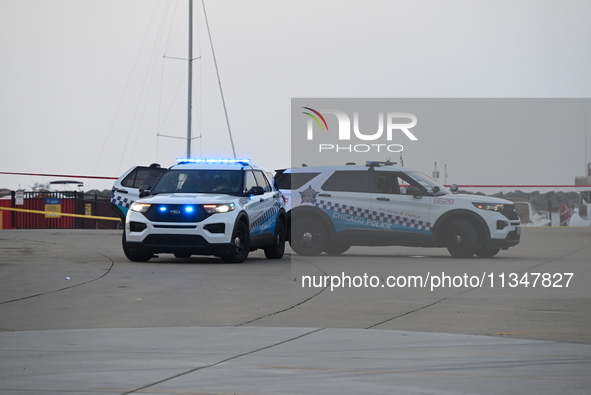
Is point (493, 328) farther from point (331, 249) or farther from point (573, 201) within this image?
point (573, 201)

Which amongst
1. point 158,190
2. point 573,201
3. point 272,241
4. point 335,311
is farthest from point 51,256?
point 573,201

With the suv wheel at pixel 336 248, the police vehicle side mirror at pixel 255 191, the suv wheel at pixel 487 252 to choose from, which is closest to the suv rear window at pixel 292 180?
the suv wheel at pixel 336 248

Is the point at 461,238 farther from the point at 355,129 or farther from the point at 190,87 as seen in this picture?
the point at 190,87

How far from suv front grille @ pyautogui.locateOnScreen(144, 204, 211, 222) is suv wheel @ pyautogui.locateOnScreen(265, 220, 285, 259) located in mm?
2303

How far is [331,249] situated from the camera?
20.2m

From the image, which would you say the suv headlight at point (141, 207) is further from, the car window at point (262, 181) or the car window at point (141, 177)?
the car window at point (141, 177)

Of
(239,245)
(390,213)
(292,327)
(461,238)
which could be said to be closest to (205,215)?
(239,245)

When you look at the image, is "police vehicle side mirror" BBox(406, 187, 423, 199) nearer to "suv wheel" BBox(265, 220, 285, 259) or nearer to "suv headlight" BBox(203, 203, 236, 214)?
"suv wheel" BBox(265, 220, 285, 259)

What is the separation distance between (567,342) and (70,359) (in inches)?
158

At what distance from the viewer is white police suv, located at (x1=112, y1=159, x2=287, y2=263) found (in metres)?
16.9

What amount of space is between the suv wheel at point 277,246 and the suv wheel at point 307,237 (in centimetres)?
33

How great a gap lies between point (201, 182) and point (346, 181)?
2843 mm

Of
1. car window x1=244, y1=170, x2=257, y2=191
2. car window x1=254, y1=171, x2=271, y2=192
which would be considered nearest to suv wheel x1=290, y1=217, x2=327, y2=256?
car window x1=254, y1=171, x2=271, y2=192

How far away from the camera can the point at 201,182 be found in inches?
720
